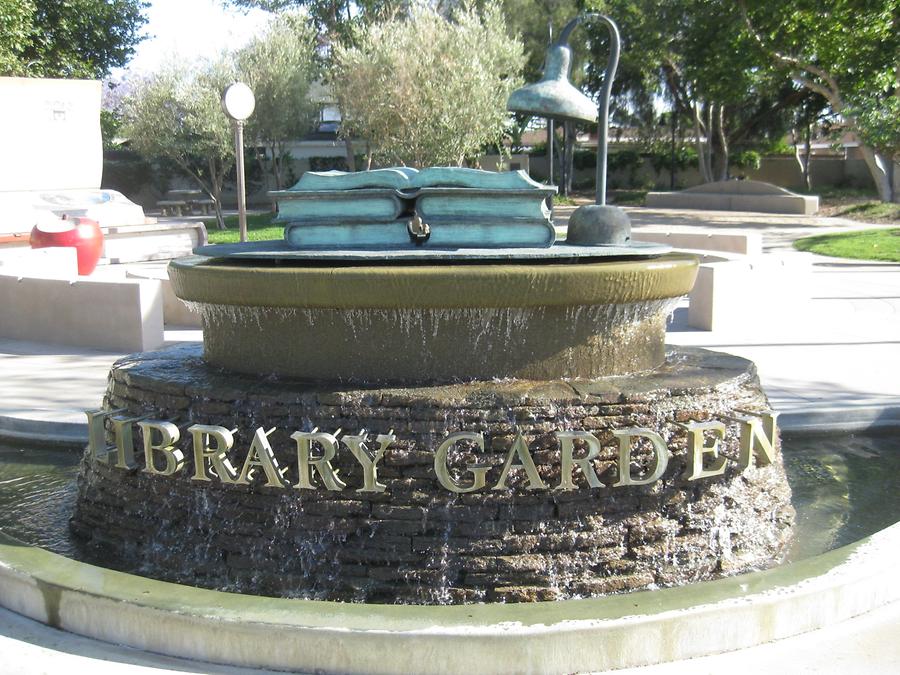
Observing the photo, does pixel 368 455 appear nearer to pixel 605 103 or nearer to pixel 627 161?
pixel 605 103

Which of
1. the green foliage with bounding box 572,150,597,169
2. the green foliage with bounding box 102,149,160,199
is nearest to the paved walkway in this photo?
the green foliage with bounding box 102,149,160,199

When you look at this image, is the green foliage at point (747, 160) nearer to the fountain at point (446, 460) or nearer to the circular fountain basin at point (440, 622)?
the fountain at point (446, 460)

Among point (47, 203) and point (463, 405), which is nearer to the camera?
point (463, 405)

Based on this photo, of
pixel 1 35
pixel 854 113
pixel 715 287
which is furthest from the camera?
pixel 1 35

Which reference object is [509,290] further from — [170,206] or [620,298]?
[170,206]

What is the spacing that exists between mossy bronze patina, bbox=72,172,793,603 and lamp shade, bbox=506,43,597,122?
0.76 metres

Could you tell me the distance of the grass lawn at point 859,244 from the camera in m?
21.1

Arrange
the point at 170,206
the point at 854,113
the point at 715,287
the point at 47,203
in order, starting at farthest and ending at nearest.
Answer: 1. the point at 170,206
2. the point at 854,113
3. the point at 47,203
4. the point at 715,287

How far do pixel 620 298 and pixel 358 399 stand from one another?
135cm

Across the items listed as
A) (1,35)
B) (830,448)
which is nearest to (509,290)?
(830,448)

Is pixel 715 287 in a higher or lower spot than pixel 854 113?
lower

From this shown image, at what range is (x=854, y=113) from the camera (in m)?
26.5

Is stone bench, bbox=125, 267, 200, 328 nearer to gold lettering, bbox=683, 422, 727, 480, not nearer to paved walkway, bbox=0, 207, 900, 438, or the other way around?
paved walkway, bbox=0, 207, 900, 438

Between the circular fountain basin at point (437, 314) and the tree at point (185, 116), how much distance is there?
81.6ft
